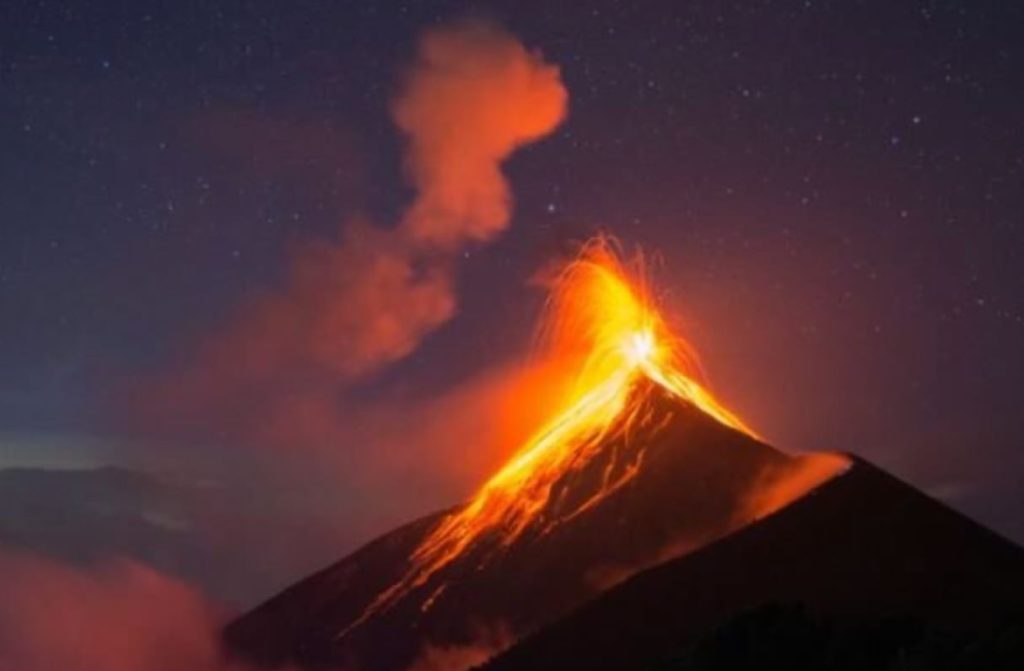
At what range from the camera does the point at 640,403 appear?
105438 millimetres

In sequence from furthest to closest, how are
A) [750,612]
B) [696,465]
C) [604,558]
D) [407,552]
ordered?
[407,552] → [696,465] → [604,558] → [750,612]

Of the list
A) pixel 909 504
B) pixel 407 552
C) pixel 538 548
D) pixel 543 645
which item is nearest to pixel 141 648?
pixel 407 552

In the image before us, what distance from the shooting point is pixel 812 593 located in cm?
6412

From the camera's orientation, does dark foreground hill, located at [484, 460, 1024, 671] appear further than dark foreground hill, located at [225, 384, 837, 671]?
No

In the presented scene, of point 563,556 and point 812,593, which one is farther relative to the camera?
point 563,556

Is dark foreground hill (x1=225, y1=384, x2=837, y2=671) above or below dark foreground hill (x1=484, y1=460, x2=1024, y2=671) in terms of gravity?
above

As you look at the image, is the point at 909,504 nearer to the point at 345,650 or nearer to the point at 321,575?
the point at 345,650

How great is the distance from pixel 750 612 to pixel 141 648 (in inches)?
3529

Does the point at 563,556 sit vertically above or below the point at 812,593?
above

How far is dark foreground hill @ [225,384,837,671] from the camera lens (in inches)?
3211

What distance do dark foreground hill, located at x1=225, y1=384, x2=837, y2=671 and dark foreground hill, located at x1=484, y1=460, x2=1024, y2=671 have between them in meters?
7.06

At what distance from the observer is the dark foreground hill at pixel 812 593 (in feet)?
175

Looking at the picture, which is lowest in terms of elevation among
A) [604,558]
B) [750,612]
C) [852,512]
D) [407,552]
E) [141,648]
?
[750,612]

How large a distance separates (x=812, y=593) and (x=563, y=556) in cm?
2416
